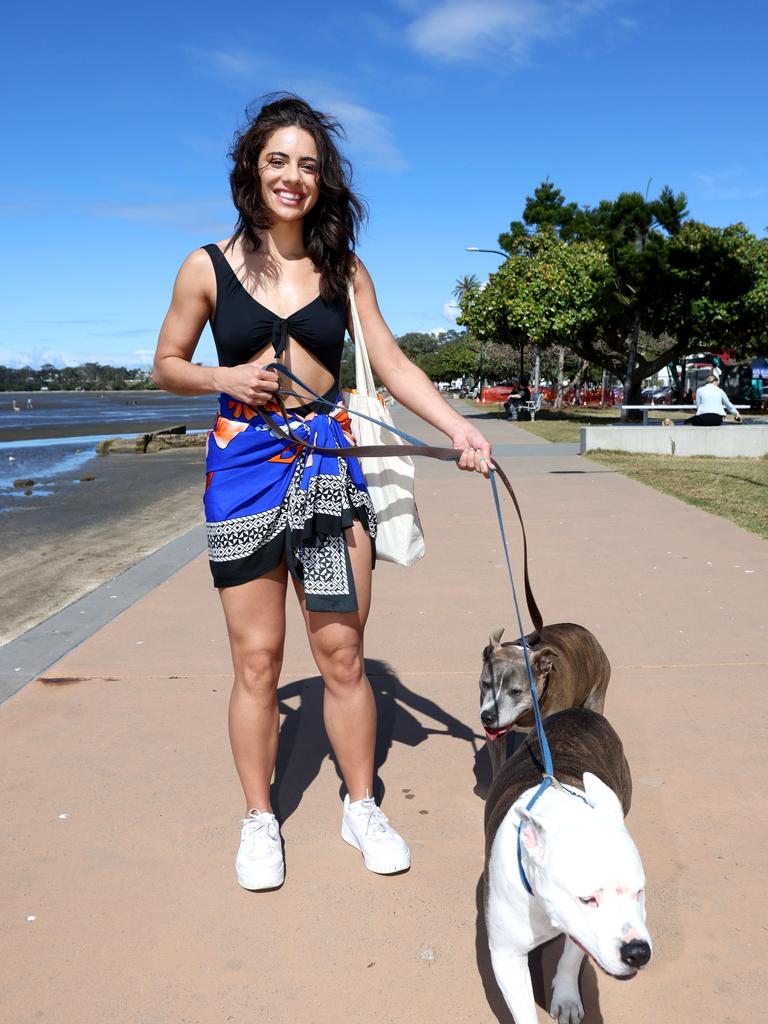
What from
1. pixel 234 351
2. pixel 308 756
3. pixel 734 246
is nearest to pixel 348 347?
pixel 234 351

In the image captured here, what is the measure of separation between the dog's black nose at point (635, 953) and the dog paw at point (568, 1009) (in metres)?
0.64

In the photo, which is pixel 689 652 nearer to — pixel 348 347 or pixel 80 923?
pixel 348 347

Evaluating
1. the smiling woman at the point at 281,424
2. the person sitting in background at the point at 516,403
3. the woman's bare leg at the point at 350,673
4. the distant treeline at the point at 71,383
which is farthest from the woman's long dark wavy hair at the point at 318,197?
the distant treeline at the point at 71,383

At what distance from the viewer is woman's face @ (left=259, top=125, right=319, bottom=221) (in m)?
2.91

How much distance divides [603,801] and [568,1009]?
674 millimetres


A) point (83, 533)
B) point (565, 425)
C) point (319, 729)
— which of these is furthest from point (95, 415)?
point (319, 729)

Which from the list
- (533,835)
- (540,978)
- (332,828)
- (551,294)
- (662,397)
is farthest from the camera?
(662,397)

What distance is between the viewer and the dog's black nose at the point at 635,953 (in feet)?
5.84

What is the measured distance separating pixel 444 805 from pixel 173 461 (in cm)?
1888

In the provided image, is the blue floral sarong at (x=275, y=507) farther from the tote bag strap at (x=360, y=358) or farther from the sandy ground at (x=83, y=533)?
the sandy ground at (x=83, y=533)

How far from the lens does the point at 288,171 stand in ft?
9.54

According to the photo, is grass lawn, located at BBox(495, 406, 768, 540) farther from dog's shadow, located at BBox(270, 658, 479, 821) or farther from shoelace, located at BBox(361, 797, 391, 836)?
shoelace, located at BBox(361, 797, 391, 836)

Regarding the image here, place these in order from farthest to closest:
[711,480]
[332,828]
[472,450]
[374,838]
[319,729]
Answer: [711,480]
[319,729]
[332,828]
[374,838]
[472,450]

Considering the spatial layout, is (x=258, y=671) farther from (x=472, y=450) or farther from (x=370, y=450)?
(x=472, y=450)
